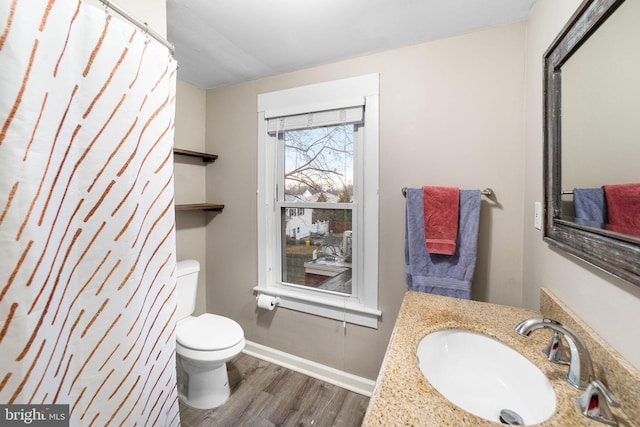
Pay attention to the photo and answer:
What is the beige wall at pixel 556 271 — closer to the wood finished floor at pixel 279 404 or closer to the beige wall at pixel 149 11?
the wood finished floor at pixel 279 404

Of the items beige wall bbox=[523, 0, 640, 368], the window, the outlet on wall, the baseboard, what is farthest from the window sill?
the outlet on wall

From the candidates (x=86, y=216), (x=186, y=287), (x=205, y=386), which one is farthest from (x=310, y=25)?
(x=205, y=386)

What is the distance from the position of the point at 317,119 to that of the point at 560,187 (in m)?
1.39

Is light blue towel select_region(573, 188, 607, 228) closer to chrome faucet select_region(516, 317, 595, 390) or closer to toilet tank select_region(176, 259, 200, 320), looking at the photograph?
chrome faucet select_region(516, 317, 595, 390)

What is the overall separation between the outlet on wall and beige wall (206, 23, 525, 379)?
0.21 metres

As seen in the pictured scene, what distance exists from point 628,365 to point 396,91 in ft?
5.04

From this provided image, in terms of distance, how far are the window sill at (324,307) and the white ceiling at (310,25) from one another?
1.70m

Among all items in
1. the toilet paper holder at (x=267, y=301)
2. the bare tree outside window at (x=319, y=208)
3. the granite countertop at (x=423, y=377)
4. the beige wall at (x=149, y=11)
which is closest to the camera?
the granite countertop at (x=423, y=377)

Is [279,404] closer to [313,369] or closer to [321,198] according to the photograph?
[313,369]

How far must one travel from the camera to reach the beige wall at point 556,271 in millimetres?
615

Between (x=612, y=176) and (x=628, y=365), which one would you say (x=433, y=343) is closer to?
(x=628, y=365)

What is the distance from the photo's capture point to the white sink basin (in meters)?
0.74

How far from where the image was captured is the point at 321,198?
6.29 feet

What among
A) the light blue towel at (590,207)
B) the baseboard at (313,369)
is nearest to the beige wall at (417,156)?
the baseboard at (313,369)
